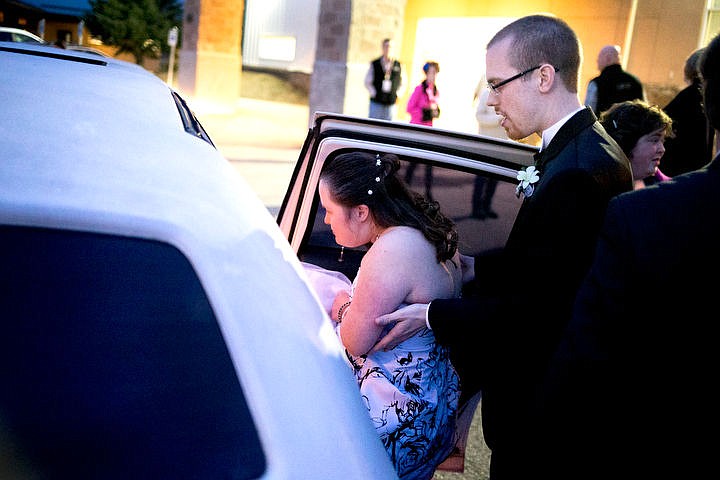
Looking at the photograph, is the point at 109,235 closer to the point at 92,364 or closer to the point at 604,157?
the point at 92,364

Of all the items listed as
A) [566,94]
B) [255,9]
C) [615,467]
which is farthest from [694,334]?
[255,9]

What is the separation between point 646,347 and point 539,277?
584 millimetres

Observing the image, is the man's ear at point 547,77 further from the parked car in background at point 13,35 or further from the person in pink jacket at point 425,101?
the parked car in background at point 13,35

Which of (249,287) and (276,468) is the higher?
(249,287)

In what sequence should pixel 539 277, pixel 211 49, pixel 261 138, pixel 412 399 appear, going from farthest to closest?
1. pixel 211 49
2. pixel 261 138
3. pixel 412 399
4. pixel 539 277

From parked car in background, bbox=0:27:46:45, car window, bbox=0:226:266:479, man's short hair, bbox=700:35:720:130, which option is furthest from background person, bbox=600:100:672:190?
parked car in background, bbox=0:27:46:45

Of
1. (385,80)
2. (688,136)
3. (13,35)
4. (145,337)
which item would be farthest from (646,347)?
(13,35)

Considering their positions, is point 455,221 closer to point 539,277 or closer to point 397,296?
point 397,296

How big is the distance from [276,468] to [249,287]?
27cm

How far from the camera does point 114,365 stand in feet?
3.32

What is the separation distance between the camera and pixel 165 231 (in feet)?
3.34

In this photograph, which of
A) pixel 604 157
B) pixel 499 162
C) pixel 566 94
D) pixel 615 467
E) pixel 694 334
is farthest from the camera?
pixel 499 162

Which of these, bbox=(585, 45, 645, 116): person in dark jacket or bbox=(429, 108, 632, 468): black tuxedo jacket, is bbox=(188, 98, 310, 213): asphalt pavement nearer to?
bbox=(429, 108, 632, 468): black tuxedo jacket

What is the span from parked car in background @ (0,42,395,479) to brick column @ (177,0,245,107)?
69.8 feet
